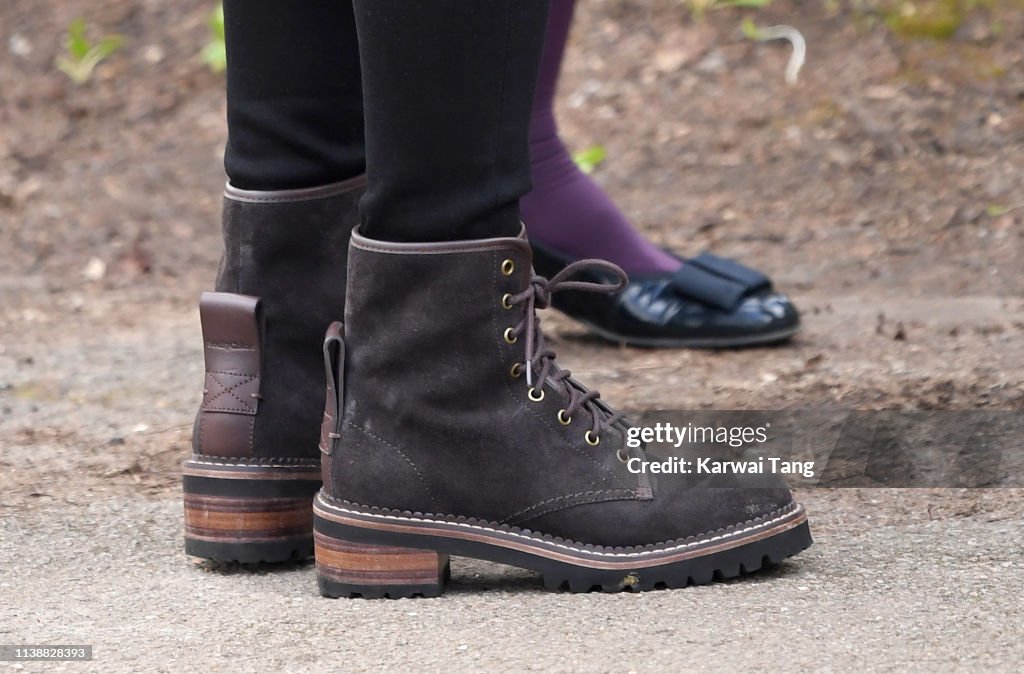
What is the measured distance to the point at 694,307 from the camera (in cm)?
218

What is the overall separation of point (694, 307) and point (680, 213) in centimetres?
102

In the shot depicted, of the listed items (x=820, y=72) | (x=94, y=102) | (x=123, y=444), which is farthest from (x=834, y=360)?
(x=94, y=102)

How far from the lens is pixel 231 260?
1326 mm

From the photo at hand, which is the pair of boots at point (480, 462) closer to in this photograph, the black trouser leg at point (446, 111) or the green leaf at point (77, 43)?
the black trouser leg at point (446, 111)

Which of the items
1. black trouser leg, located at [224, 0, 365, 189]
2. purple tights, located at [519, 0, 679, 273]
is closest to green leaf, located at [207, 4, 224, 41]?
purple tights, located at [519, 0, 679, 273]

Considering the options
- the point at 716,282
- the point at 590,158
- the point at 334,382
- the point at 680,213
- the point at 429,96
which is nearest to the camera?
the point at 429,96

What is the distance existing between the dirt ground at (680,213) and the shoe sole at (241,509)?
0.89 ft

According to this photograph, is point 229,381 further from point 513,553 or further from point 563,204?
point 563,204

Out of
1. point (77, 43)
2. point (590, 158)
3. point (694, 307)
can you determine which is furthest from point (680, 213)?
point (77, 43)

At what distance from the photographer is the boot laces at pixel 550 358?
1217 mm

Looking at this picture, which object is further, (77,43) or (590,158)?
(77,43)

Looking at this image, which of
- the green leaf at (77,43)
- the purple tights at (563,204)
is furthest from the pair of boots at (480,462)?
the green leaf at (77,43)

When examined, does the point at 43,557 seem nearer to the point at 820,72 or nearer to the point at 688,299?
the point at 688,299

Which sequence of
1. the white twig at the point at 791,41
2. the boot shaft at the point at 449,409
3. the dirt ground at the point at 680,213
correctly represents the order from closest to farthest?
1. the boot shaft at the point at 449,409
2. the dirt ground at the point at 680,213
3. the white twig at the point at 791,41
